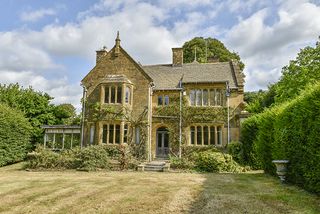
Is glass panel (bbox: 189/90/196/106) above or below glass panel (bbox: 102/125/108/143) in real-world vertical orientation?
above

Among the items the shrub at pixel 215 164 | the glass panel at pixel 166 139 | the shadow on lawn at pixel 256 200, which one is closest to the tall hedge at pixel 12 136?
the glass panel at pixel 166 139

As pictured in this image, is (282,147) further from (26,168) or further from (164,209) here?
(26,168)

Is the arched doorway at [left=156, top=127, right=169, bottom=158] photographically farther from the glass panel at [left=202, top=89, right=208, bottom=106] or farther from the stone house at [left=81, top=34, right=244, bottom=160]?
the glass panel at [left=202, top=89, right=208, bottom=106]

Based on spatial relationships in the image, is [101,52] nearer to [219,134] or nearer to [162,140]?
[162,140]

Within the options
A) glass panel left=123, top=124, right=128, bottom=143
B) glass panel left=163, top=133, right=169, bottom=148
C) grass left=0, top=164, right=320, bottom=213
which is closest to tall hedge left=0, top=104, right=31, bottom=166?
glass panel left=123, top=124, right=128, bottom=143

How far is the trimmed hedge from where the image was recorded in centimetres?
947

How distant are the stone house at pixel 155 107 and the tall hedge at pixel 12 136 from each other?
17.7ft

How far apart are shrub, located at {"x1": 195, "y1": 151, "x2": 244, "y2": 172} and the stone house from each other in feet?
17.6

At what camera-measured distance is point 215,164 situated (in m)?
19.5

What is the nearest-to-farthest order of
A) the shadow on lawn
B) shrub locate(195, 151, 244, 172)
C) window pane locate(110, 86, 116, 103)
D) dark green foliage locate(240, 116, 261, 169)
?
the shadow on lawn → shrub locate(195, 151, 244, 172) → dark green foliage locate(240, 116, 261, 169) → window pane locate(110, 86, 116, 103)

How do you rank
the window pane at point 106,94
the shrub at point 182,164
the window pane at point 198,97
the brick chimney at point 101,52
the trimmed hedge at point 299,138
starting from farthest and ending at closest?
the brick chimney at point 101,52 < the window pane at point 198,97 < the window pane at point 106,94 < the shrub at point 182,164 < the trimmed hedge at point 299,138

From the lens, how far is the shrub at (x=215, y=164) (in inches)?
766

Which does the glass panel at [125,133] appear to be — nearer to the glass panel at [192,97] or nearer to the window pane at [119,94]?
the window pane at [119,94]

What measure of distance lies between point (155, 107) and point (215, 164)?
9025 mm
